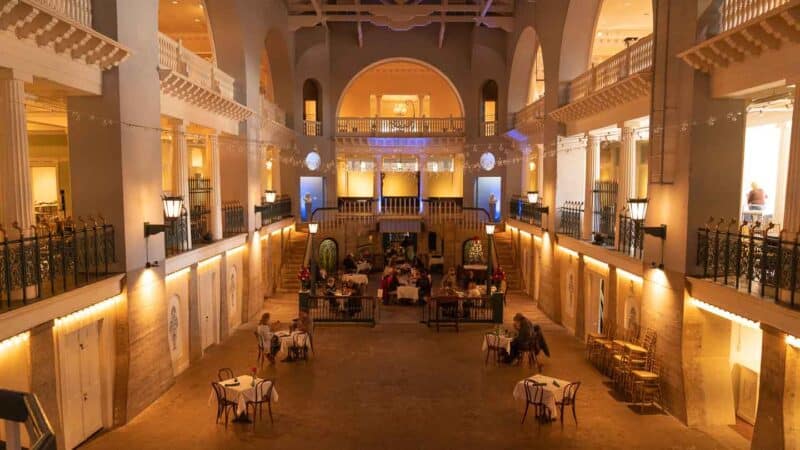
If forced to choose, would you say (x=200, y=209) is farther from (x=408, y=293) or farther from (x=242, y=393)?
(x=408, y=293)

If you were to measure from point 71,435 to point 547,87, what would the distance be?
50.4ft

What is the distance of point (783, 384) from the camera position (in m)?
7.91

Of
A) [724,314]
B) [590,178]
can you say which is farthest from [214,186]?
[724,314]

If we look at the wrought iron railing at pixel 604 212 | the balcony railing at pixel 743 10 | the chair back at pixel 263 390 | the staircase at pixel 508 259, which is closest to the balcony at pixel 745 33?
the balcony railing at pixel 743 10

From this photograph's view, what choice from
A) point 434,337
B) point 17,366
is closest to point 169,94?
point 17,366

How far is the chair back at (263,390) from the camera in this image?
1010 centimetres

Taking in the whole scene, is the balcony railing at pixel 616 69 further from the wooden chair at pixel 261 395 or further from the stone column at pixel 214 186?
the stone column at pixel 214 186

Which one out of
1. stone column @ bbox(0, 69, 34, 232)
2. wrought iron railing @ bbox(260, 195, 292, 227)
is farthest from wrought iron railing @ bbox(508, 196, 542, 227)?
stone column @ bbox(0, 69, 34, 232)

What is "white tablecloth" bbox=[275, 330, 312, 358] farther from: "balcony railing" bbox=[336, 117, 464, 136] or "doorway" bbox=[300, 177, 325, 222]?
"balcony railing" bbox=[336, 117, 464, 136]

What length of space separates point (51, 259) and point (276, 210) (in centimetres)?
1378

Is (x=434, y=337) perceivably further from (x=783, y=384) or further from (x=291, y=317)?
(x=783, y=384)

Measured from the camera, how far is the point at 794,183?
793cm

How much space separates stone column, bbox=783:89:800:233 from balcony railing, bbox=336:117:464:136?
2010cm

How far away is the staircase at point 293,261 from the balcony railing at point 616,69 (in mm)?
12419
